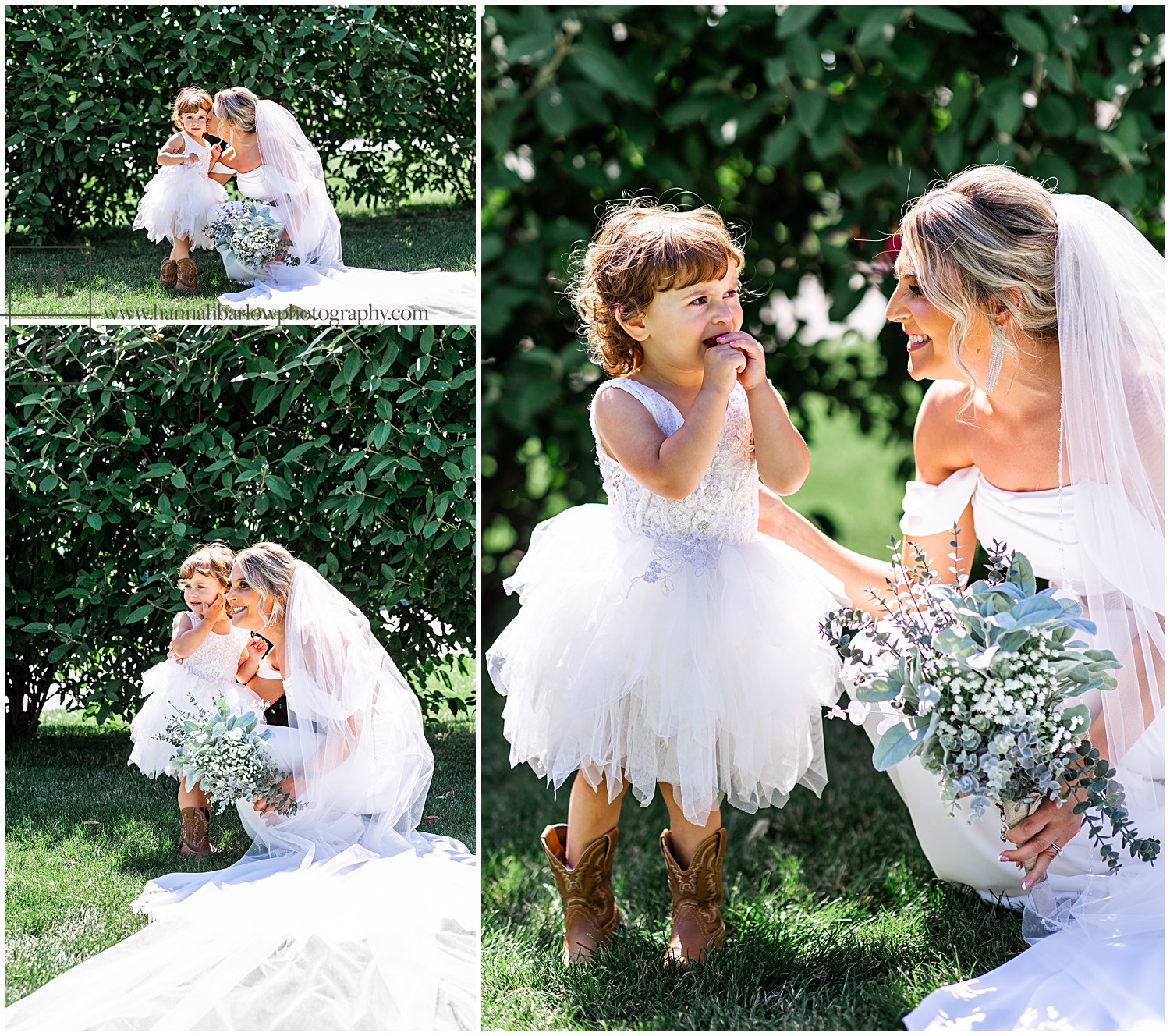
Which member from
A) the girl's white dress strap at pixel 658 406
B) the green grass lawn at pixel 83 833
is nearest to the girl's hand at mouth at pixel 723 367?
the girl's white dress strap at pixel 658 406

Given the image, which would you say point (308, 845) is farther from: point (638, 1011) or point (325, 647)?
point (638, 1011)

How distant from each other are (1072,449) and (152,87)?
209 cm

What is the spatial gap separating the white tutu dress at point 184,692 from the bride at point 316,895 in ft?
0.16

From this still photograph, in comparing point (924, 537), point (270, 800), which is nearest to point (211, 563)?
point (270, 800)

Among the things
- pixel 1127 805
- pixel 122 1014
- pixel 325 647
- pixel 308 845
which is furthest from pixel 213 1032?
pixel 1127 805

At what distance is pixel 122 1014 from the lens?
2.05m

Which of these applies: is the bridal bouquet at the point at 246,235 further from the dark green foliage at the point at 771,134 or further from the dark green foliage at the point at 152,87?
the dark green foliage at the point at 771,134

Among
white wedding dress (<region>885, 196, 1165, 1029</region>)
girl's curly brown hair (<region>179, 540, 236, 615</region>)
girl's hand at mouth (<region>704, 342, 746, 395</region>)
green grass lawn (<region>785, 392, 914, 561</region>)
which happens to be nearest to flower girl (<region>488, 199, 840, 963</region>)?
girl's hand at mouth (<region>704, 342, 746, 395</region>)

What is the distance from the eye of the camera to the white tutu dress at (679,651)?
2.11 meters

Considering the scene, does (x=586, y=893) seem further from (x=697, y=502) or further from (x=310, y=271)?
(x=310, y=271)

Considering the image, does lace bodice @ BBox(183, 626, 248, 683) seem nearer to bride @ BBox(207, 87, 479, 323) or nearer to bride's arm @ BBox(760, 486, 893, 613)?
bride @ BBox(207, 87, 479, 323)

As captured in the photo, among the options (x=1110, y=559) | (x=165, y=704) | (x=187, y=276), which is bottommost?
(x=165, y=704)

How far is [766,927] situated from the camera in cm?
245

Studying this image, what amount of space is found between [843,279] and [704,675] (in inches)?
88.0
